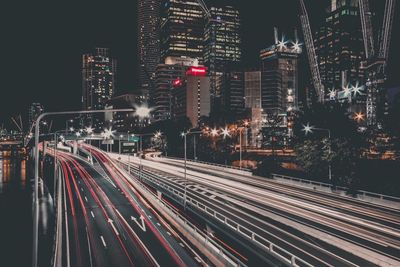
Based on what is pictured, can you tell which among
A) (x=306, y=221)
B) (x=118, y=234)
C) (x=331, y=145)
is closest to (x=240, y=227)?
(x=306, y=221)

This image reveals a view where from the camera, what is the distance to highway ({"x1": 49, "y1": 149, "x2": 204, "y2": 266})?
25469 mm

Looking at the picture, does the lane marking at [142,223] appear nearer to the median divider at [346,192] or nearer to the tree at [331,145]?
the median divider at [346,192]

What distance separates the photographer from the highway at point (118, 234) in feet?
83.6

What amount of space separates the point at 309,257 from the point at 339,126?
1408 inches

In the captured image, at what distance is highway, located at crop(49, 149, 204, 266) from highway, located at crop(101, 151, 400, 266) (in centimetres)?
535

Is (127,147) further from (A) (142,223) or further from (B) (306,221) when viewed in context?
(B) (306,221)

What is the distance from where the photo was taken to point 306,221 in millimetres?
33000

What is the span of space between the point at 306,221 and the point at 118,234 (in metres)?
18.6

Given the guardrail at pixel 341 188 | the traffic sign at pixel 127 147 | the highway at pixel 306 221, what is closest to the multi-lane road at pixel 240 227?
the highway at pixel 306 221

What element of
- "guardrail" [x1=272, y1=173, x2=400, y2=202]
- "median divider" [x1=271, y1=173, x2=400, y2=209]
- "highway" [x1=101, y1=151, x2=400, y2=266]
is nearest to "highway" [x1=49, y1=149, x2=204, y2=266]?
"highway" [x1=101, y1=151, x2=400, y2=266]

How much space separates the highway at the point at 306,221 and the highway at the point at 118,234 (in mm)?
5350

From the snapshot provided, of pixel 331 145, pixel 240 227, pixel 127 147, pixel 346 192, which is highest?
pixel 331 145

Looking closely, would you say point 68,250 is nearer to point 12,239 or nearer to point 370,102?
point 12,239

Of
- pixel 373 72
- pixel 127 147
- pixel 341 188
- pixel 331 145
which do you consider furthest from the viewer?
pixel 373 72
